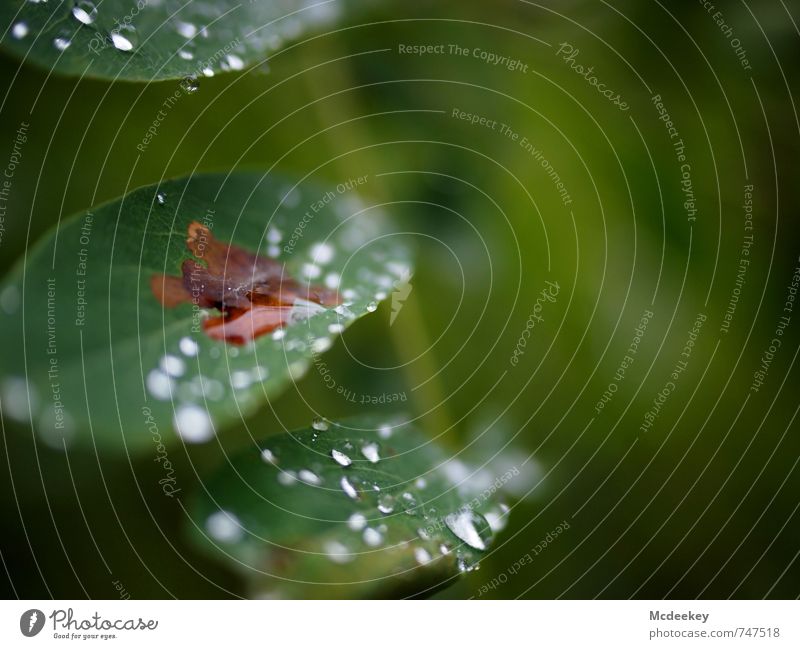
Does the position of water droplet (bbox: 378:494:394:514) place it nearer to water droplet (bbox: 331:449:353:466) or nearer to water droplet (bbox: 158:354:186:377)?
water droplet (bbox: 331:449:353:466)

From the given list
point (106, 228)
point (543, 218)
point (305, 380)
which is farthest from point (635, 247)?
point (106, 228)

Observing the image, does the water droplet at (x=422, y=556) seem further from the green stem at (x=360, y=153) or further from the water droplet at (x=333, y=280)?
the water droplet at (x=333, y=280)

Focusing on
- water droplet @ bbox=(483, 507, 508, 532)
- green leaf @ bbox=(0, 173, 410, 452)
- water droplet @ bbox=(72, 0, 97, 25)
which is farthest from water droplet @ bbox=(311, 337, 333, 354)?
water droplet @ bbox=(72, 0, 97, 25)

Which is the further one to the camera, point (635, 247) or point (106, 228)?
point (635, 247)

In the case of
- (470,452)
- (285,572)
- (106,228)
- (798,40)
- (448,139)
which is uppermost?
(798,40)

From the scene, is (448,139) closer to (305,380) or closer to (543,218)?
(543,218)
